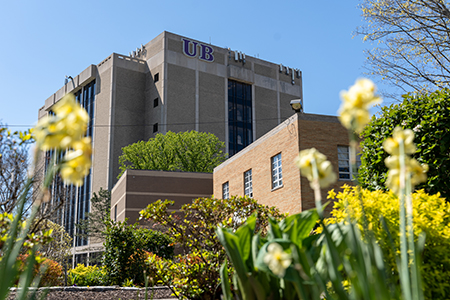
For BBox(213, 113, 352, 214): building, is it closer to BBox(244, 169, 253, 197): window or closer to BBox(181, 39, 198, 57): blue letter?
BBox(244, 169, 253, 197): window

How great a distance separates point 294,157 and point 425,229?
13.8m

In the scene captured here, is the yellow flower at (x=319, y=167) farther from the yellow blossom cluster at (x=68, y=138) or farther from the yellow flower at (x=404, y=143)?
the yellow blossom cluster at (x=68, y=138)

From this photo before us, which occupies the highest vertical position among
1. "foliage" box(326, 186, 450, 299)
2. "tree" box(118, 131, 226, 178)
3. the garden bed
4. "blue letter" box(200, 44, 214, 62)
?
"blue letter" box(200, 44, 214, 62)

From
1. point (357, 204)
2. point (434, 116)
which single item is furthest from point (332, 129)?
point (357, 204)

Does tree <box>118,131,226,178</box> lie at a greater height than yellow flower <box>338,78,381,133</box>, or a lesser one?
greater

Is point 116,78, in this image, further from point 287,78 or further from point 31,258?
point 31,258

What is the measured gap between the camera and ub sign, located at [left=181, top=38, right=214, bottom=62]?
51.3 m

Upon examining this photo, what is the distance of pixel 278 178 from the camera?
19172 mm

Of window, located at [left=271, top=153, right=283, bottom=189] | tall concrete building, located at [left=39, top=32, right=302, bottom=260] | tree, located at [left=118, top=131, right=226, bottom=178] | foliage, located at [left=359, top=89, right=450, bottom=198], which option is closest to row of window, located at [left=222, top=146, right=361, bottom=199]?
window, located at [left=271, top=153, right=283, bottom=189]

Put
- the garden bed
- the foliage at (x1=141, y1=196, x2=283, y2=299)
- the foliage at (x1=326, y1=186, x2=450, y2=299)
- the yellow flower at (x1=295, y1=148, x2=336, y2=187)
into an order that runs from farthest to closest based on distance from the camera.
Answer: the garden bed < the foliage at (x1=141, y1=196, x2=283, y2=299) < the foliage at (x1=326, y1=186, x2=450, y2=299) < the yellow flower at (x1=295, y1=148, x2=336, y2=187)

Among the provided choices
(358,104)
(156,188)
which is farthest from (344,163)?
(156,188)

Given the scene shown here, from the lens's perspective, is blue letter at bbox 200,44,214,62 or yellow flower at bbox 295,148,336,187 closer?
yellow flower at bbox 295,148,336,187

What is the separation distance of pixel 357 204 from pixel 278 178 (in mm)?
15121

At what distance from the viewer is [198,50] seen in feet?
171
